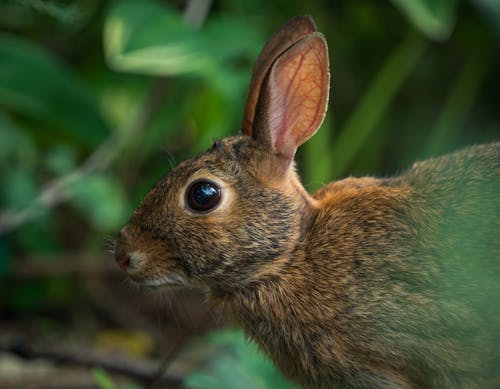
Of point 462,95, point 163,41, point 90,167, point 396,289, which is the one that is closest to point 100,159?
point 90,167

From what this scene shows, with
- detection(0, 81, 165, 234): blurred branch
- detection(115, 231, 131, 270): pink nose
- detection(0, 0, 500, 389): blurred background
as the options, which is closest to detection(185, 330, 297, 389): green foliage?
detection(0, 0, 500, 389): blurred background

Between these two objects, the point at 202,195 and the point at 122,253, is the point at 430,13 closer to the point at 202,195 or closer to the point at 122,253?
the point at 202,195

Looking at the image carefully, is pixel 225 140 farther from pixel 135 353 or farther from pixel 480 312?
pixel 135 353

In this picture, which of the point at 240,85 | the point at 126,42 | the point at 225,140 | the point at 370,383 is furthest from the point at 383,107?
the point at 370,383

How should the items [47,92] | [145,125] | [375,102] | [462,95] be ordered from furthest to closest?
[462,95]
[375,102]
[145,125]
[47,92]

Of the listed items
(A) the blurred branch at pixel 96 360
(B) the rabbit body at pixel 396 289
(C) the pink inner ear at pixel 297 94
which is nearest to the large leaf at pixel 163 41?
(A) the blurred branch at pixel 96 360

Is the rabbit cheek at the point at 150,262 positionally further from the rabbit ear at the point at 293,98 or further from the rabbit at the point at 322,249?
the rabbit ear at the point at 293,98
